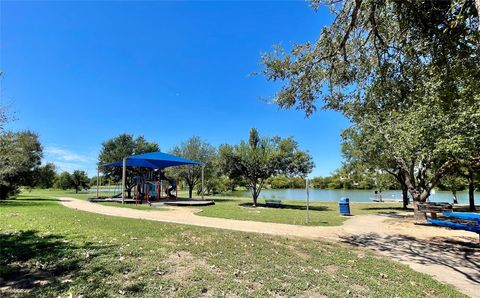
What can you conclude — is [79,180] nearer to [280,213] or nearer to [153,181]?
Answer: [153,181]

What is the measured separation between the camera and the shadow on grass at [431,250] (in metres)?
6.22

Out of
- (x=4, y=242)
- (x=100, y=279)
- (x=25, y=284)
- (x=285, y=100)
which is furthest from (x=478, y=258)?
(x=4, y=242)

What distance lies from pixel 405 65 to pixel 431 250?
4754mm

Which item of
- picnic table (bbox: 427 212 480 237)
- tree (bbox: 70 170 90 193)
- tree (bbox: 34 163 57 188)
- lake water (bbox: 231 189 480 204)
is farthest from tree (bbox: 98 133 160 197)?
picnic table (bbox: 427 212 480 237)

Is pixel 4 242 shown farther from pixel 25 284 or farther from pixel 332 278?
pixel 332 278

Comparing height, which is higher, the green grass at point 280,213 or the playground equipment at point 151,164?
the playground equipment at point 151,164

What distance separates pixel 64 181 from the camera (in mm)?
60188

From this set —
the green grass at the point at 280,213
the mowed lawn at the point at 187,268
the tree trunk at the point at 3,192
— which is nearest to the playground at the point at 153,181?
the green grass at the point at 280,213

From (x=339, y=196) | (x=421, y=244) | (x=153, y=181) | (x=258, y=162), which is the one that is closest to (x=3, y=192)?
(x=153, y=181)

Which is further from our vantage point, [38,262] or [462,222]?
[462,222]

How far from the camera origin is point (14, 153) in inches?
846

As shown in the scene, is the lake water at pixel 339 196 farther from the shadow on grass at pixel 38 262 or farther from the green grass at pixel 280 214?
the shadow on grass at pixel 38 262

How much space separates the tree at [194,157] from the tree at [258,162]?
7598 mm

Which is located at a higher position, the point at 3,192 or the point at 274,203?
the point at 3,192
